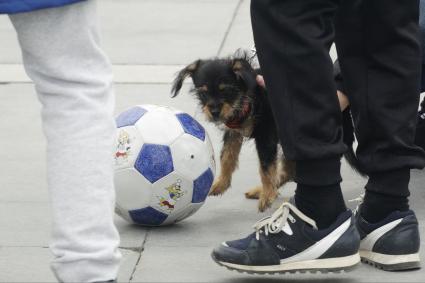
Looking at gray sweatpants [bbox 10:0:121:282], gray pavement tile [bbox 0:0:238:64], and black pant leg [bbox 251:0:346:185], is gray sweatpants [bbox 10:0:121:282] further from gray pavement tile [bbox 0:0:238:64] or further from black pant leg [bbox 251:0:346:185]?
gray pavement tile [bbox 0:0:238:64]

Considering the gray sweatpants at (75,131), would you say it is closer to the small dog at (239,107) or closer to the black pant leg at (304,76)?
the black pant leg at (304,76)

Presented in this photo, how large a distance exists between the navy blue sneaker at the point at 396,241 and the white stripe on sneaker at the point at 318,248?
0.29m

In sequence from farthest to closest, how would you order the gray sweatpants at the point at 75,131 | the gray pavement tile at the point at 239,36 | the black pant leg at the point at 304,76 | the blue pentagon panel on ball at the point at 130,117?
the gray pavement tile at the point at 239,36 → the blue pentagon panel on ball at the point at 130,117 → the black pant leg at the point at 304,76 → the gray sweatpants at the point at 75,131

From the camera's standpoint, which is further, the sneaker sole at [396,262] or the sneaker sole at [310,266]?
the sneaker sole at [396,262]

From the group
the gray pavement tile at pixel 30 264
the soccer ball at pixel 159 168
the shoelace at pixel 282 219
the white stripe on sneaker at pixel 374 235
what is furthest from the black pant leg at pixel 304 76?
the soccer ball at pixel 159 168

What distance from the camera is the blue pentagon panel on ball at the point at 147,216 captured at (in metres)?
4.70

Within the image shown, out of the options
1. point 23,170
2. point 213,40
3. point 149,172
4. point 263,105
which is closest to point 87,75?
point 149,172

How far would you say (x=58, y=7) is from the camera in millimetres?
3252

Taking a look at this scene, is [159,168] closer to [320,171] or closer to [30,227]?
[30,227]

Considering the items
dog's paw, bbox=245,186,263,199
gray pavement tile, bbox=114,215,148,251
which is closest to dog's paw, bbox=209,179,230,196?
dog's paw, bbox=245,186,263,199

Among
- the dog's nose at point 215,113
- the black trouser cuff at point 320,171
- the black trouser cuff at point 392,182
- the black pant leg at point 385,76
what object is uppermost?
the black pant leg at point 385,76

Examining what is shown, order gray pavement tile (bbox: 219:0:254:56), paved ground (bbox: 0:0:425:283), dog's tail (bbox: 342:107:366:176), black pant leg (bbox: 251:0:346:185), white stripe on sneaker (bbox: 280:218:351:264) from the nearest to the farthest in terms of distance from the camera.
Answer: black pant leg (bbox: 251:0:346:185) → white stripe on sneaker (bbox: 280:218:351:264) → paved ground (bbox: 0:0:425:283) → dog's tail (bbox: 342:107:366:176) → gray pavement tile (bbox: 219:0:254:56)

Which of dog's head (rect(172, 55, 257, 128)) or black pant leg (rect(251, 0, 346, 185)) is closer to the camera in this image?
black pant leg (rect(251, 0, 346, 185))

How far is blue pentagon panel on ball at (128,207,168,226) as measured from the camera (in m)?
4.70
